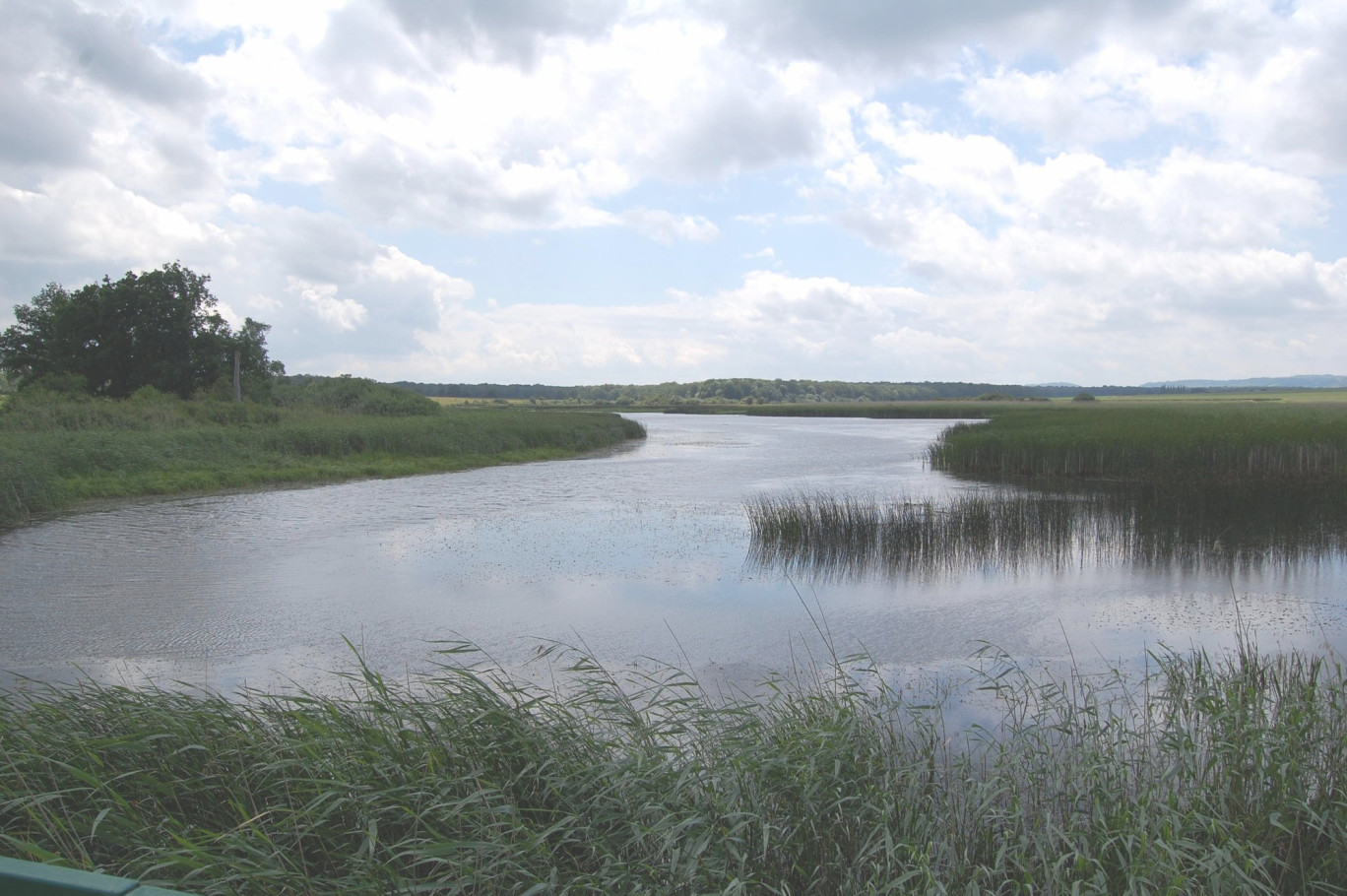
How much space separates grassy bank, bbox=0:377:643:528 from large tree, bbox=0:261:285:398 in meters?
3.45

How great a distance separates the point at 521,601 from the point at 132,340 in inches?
1087

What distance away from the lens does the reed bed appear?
11.0 meters

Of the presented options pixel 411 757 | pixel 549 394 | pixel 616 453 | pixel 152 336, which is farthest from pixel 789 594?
pixel 549 394

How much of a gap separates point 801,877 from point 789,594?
6.21 meters

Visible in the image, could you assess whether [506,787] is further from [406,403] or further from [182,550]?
[406,403]

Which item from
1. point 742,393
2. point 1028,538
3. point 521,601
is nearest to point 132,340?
point 521,601

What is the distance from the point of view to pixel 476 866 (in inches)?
122

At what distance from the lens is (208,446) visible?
2111 cm

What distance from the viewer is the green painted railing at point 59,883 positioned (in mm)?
1162

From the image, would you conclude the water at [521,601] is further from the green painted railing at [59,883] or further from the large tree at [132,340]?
the large tree at [132,340]

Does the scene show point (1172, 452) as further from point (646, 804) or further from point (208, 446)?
point (208, 446)

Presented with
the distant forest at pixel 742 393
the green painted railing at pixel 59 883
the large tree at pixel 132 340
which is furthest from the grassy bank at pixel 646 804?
the distant forest at pixel 742 393

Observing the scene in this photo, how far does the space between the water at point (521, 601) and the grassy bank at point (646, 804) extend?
6.38ft

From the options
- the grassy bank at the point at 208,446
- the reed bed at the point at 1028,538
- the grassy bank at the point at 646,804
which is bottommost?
the reed bed at the point at 1028,538
